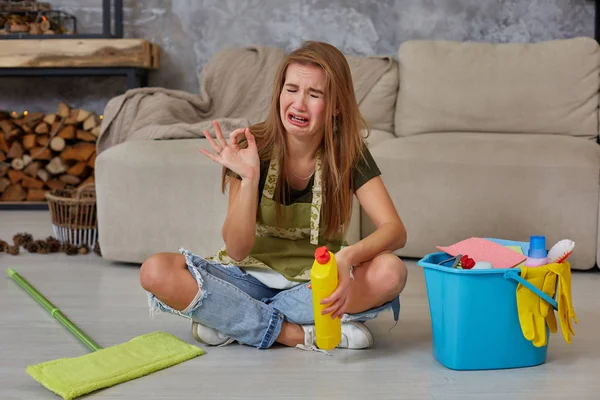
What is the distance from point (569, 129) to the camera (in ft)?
10.7

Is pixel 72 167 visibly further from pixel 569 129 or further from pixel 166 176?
pixel 569 129

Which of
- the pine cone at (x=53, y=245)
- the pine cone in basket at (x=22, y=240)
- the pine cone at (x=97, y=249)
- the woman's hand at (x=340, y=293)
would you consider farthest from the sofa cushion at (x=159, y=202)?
the woman's hand at (x=340, y=293)

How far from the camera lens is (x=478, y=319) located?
5.39 feet

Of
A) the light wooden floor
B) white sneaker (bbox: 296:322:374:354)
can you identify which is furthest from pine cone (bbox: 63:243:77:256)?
white sneaker (bbox: 296:322:374:354)

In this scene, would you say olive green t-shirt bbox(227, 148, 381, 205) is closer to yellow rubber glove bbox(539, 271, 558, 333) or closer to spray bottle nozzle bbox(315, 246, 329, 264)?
spray bottle nozzle bbox(315, 246, 329, 264)

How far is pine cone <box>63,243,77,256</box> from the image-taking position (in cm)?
295

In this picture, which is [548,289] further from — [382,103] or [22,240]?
[22,240]

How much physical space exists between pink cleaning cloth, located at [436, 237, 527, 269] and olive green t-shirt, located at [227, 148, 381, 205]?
23 cm

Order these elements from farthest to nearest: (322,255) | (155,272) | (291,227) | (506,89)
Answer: (506,89)
(291,227)
(155,272)
(322,255)

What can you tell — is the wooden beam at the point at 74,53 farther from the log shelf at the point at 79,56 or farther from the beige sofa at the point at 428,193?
the beige sofa at the point at 428,193

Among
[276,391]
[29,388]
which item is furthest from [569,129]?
[29,388]

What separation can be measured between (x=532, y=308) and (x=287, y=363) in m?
0.51

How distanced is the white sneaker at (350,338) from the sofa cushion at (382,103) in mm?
1677

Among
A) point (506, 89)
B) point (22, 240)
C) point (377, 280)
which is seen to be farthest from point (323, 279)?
point (506, 89)
